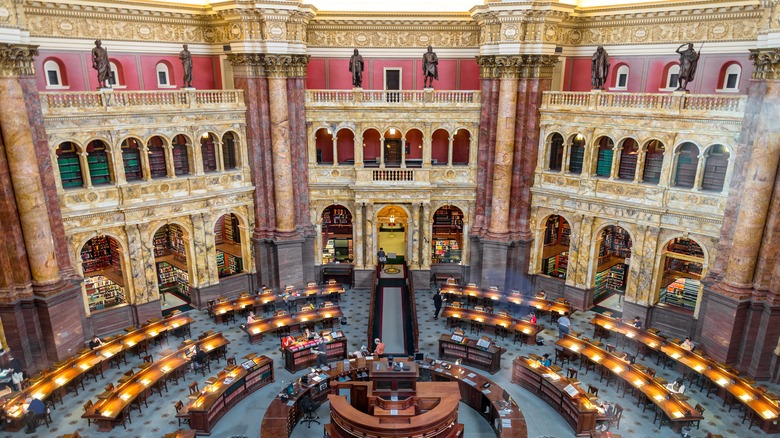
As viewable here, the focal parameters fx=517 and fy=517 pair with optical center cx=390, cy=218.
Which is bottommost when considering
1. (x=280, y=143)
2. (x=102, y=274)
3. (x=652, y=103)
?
(x=102, y=274)

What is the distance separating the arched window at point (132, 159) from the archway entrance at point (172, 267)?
3.98 metres

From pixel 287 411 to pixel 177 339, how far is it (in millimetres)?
9148

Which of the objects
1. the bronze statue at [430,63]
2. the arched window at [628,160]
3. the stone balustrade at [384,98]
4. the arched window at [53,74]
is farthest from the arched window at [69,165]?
the arched window at [628,160]

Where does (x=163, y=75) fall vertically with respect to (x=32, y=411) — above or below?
above

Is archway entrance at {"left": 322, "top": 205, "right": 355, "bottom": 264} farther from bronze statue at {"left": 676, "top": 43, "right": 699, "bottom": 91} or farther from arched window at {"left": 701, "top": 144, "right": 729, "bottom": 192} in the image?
bronze statue at {"left": 676, "top": 43, "right": 699, "bottom": 91}

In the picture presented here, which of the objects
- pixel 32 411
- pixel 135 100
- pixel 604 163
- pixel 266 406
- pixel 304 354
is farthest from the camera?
pixel 604 163

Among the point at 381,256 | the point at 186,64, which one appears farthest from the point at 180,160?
the point at 381,256

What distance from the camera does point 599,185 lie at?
25.1 metres

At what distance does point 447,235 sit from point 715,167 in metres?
14.3

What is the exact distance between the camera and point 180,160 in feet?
87.2

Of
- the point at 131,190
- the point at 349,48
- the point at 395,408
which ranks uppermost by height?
the point at 349,48

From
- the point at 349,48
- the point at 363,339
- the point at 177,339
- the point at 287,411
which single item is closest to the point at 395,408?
the point at 287,411

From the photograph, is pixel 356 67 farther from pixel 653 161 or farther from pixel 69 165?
pixel 653 161

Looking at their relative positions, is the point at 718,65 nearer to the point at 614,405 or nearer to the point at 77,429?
the point at 614,405
